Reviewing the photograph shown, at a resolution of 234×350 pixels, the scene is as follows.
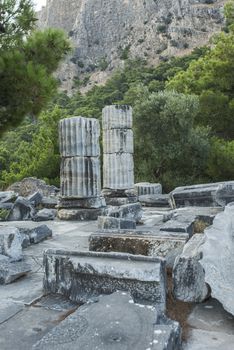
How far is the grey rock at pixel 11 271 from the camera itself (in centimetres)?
382

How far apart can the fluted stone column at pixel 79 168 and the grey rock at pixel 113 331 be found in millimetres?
5620

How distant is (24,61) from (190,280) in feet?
13.0

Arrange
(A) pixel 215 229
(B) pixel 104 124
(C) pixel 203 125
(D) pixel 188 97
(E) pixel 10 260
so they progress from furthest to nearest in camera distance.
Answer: (C) pixel 203 125 → (D) pixel 188 97 → (B) pixel 104 124 → (E) pixel 10 260 → (A) pixel 215 229

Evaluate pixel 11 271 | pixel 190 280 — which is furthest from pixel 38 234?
pixel 190 280

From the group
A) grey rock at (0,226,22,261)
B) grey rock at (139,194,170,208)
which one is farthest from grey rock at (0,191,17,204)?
grey rock at (0,226,22,261)

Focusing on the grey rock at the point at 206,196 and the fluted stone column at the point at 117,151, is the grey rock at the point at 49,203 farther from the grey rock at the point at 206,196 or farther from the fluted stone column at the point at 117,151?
the grey rock at the point at 206,196

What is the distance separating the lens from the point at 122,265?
3238mm

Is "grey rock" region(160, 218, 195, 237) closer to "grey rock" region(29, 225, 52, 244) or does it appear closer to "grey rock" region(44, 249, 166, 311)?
"grey rock" region(44, 249, 166, 311)

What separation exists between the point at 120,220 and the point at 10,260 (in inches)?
83.0

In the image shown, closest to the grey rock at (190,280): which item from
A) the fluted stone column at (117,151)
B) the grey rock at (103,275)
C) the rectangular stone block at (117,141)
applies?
the grey rock at (103,275)

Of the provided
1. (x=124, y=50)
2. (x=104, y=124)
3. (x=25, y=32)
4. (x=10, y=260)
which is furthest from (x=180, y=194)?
(x=124, y=50)

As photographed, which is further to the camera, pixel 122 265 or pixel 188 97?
pixel 188 97

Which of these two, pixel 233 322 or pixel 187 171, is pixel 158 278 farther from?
pixel 187 171

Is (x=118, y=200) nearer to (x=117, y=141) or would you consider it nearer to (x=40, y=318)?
(x=117, y=141)
